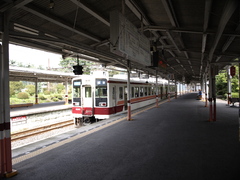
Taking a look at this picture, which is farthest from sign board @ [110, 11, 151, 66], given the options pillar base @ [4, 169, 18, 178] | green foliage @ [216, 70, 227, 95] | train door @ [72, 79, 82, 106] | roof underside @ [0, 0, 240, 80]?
green foliage @ [216, 70, 227, 95]

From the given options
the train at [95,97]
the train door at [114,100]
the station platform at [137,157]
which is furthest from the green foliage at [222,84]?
the station platform at [137,157]

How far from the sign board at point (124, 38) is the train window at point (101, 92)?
14.5 feet

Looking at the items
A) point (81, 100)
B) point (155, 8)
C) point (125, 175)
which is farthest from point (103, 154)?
point (81, 100)

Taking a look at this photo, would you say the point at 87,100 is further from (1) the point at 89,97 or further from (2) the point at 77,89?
(2) the point at 77,89

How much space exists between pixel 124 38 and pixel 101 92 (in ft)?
18.7

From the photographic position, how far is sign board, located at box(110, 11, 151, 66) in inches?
166

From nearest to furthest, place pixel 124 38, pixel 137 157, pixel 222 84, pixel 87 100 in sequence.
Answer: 1. pixel 137 157
2. pixel 124 38
3. pixel 87 100
4. pixel 222 84

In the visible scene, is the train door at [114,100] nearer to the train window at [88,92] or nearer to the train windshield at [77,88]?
the train window at [88,92]

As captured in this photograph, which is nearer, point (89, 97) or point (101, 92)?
point (101, 92)

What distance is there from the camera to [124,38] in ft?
14.6

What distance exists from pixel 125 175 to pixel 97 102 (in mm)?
6757

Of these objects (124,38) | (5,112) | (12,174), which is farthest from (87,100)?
(12,174)

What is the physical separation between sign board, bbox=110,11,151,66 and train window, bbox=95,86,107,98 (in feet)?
14.5

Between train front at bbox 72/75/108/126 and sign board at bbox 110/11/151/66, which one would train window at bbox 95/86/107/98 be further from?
sign board at bbox 110/11/151/66
